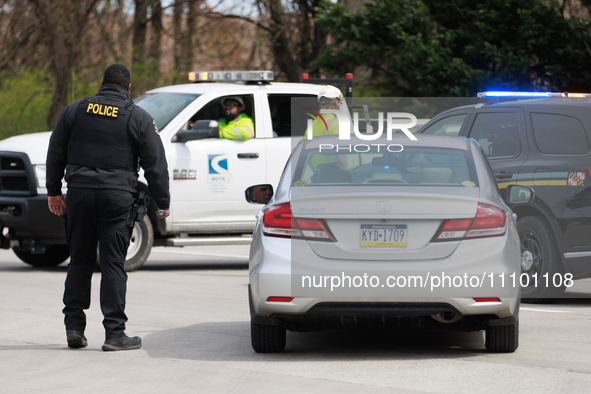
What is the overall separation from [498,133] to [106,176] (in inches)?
173

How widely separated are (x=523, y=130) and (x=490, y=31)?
12.8m

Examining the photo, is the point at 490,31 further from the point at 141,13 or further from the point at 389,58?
the point at 141,13

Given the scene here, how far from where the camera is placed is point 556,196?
27.3 ft

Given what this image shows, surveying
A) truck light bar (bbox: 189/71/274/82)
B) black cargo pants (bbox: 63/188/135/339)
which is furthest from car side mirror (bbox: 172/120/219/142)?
black cargo pants (bbox: 63/188/135/339)

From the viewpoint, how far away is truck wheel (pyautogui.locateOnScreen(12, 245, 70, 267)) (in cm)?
1180

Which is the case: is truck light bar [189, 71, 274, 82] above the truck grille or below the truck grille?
above

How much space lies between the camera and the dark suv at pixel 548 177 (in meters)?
8.23

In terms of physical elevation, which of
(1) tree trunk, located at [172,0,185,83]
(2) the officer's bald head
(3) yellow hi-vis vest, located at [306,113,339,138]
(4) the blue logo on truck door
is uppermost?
(1) tree trunk, located at [172,0,185,83]

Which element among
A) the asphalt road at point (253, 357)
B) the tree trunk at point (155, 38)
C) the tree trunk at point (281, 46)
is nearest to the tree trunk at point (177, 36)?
the tree trunk at point (155, 38)

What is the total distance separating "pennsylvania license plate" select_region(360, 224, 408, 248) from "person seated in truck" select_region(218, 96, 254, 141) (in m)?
5.70

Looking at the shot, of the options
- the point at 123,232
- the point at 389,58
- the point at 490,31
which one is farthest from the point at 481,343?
the point at 389,58

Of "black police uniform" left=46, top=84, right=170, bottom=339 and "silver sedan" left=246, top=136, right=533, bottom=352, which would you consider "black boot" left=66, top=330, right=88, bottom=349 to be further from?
"silver sedan" left=246, top=136, right=533, bottom=352

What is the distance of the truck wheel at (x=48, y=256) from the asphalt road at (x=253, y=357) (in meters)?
2.94

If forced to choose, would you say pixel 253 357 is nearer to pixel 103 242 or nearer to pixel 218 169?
pixel 103 242
